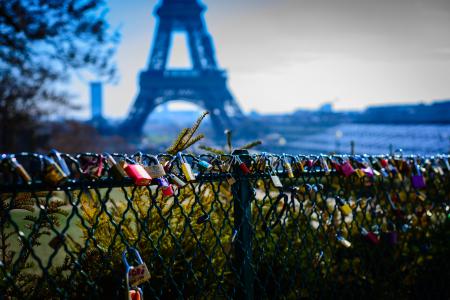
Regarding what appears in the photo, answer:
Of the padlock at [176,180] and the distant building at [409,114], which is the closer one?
the padlock at [176,180]

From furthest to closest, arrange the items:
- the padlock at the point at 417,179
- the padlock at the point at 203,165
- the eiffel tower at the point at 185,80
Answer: the eiffel tower at the point at 185,80, the padlock at the point at 417,179, the padlock at the point at 203,165

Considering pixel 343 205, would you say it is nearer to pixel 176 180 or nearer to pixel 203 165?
pixel 203 165

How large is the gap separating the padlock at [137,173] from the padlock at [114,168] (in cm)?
2

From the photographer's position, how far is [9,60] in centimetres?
998

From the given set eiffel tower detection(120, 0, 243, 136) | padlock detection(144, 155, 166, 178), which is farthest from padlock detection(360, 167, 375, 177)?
eiffel tower detection(120, 0, 243, 136)

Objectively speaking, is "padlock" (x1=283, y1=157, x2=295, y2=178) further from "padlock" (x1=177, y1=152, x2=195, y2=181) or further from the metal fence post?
"padlock" (x1=177, y1=152, x2=195, y2=181)

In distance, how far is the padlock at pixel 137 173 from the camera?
1580mm

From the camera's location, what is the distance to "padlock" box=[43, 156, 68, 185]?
1413 millimetres

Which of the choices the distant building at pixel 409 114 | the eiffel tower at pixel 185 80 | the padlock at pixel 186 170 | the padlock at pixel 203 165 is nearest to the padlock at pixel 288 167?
the padlock at pixel 203 165

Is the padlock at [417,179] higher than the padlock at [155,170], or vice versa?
the padlock at [155,170]

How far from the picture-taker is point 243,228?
2152 millimetres

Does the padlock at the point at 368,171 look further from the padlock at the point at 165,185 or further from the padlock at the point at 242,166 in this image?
the padlock at the point at 165,185

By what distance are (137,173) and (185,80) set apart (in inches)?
1390

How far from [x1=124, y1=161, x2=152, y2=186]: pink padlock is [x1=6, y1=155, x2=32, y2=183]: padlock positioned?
35 centimetres
